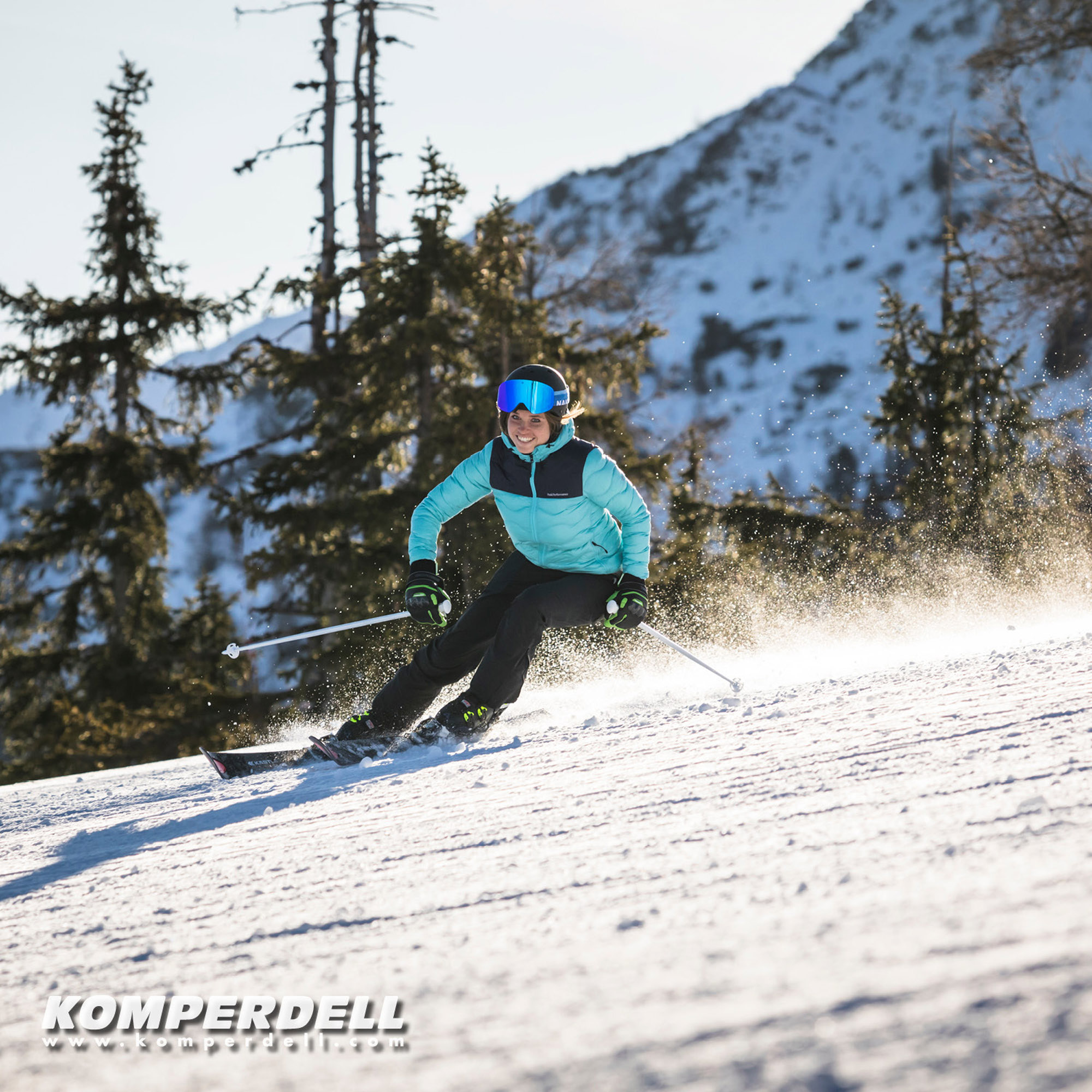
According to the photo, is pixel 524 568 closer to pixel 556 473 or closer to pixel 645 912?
pixel 556 473

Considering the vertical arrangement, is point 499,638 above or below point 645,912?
above

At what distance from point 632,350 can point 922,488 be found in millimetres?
4564

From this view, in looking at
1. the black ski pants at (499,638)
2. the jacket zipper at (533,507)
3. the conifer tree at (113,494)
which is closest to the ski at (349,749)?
the black ski pants at (499,638)

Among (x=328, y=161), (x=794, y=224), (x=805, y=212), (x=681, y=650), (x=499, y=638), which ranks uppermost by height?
(x=805, y=212)

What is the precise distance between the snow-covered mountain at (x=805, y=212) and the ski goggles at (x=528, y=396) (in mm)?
67935

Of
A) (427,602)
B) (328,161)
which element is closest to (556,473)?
(427,602)

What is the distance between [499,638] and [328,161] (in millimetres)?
13421

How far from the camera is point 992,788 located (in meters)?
1.79

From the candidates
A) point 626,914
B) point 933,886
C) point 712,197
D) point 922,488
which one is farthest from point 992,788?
point 712,197

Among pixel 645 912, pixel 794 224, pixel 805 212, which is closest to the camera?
pixel 645 912

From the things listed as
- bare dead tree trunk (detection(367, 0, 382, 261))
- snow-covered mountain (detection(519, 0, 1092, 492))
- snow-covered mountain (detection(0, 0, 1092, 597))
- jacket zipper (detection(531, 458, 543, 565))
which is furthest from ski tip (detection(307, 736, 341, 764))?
snow-covered mountain (detection(519, 0, 1092, 492))

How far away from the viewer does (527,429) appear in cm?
389

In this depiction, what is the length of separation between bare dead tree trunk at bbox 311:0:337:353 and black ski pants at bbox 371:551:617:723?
10.9 m

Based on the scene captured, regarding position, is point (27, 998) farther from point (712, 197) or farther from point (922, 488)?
point (712, 197)
